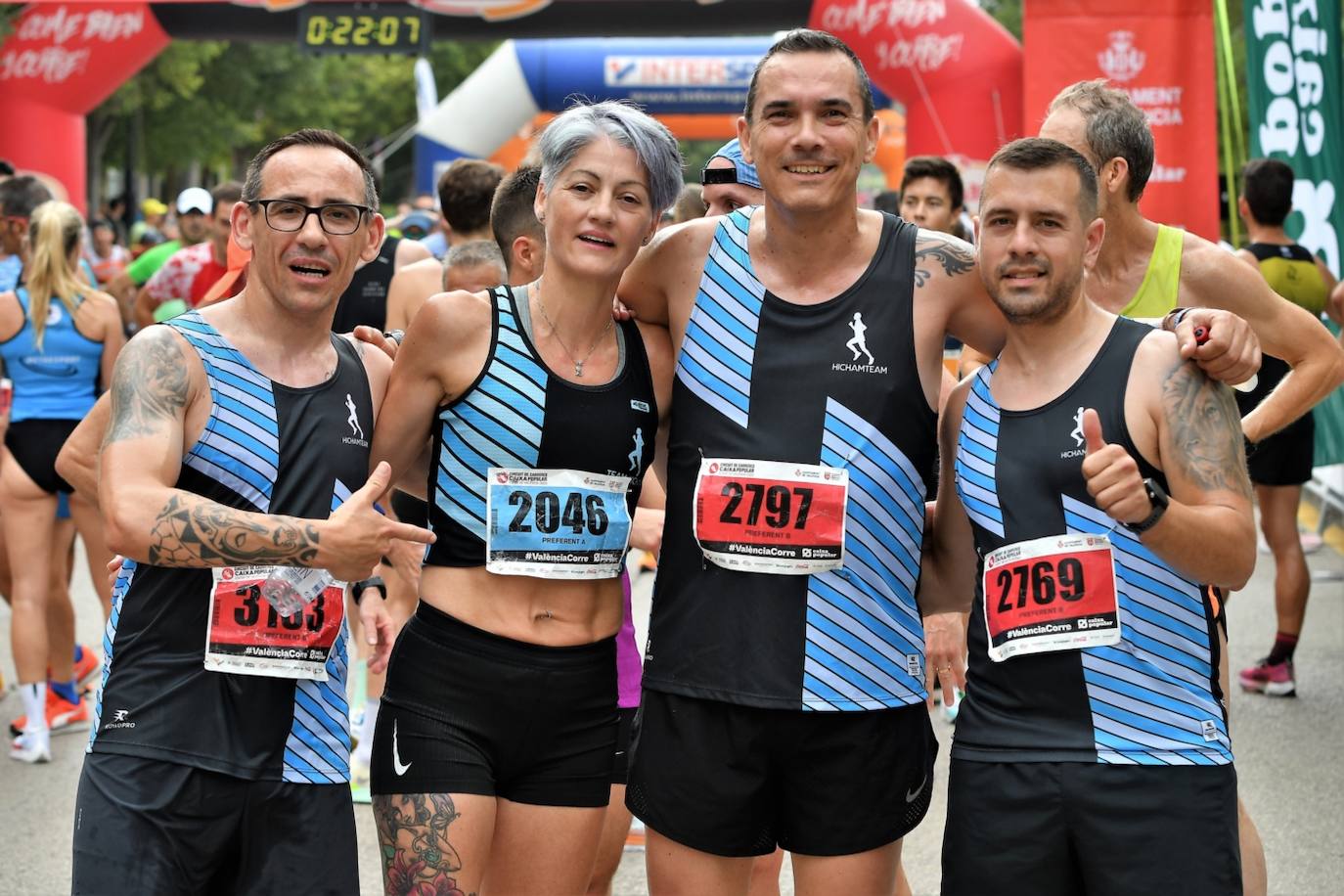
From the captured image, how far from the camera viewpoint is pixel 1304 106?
898 centimetres

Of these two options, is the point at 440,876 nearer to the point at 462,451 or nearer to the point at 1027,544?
the point at 462,451

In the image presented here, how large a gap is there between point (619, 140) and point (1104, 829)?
168cm

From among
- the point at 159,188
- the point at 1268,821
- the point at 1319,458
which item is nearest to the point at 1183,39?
the point at 1319,458

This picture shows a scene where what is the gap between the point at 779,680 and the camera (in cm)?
326

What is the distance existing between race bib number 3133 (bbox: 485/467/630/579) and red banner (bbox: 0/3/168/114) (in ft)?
55.6

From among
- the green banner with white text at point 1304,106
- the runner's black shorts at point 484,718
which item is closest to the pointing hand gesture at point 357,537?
the runner's black shorts at point 484,718

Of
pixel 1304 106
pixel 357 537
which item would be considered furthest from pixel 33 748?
pixel 1304 106

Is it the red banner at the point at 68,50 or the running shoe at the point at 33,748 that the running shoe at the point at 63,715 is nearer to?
the running shoe at the point at 33,748

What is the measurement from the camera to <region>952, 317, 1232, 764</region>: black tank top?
2977 mm

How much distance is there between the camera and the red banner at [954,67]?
17219mm

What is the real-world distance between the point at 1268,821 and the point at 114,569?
13.8 ft

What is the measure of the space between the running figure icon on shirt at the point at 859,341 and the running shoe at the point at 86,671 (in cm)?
559

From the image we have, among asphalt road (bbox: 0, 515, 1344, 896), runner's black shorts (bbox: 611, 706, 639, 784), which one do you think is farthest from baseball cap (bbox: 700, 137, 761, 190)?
asphalt road (bbox: 0, 515, 1344, 896)

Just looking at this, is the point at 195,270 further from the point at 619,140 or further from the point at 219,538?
the point at 219,538
